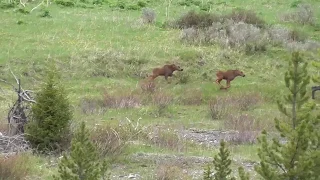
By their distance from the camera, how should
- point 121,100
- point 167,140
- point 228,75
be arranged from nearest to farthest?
point 167,140
point 121,100
point 228,75

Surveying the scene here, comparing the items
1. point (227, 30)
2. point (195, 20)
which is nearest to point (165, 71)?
point (227, 30)

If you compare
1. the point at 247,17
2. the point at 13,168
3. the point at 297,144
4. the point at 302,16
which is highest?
the point at 297,144

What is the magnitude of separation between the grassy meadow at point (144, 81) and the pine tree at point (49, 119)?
38 centimetres

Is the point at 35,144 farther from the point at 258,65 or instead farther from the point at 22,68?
the point at 258,65

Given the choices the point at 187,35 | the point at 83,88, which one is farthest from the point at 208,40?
the point at 83,88

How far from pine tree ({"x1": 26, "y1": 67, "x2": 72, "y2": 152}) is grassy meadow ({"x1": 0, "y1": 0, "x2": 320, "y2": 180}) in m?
0.38

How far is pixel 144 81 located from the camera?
790 inches

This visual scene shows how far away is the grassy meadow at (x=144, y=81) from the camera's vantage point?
12391 millimetres

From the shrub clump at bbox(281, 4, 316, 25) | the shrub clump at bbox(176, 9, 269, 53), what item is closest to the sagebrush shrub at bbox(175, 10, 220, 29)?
the shrub clump at bbox(176, 9, 269, 53)

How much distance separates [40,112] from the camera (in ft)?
38.9

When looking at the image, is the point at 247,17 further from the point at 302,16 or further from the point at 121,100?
the point at 121,100

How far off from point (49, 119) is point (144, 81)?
8.31 m

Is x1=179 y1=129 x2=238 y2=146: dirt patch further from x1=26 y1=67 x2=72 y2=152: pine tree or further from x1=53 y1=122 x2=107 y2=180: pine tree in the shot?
x1=53 y1=122 x2=107 y2=180: pine tree

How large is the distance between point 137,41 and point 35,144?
447 inches
